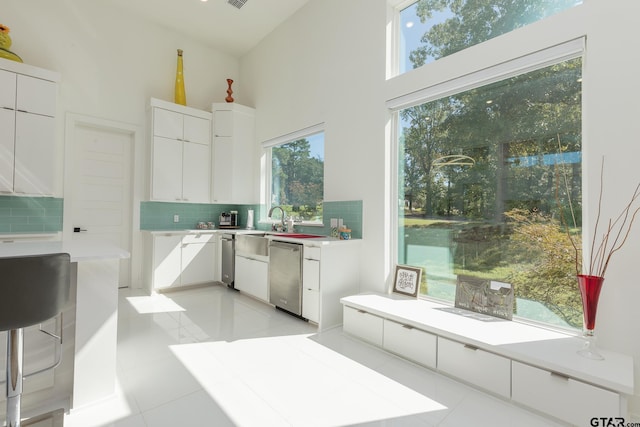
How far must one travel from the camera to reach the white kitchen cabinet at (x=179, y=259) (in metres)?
4.24

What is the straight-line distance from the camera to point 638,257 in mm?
1831

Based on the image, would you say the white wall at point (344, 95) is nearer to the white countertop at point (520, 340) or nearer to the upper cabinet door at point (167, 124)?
the white countertop at point (520, 340)

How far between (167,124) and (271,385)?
4016 millimetres

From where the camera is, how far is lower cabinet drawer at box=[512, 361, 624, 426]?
155 centimetres

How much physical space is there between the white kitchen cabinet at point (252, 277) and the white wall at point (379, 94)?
1.21 m

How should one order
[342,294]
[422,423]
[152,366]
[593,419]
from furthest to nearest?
1. [342,294]
2. [152,366]
3. [422,423]
4. [593,419]

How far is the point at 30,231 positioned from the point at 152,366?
2.87m

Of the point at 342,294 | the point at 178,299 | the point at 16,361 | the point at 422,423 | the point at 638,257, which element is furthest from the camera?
the point at 178,299

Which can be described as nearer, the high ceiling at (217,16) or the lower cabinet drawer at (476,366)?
the lower cabinet drawer at (476,366)

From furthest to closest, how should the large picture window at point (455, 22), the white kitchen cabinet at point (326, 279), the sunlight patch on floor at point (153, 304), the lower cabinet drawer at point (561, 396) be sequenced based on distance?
the sunlight patch on floor at point (153, 304) < the white kitchen cabinet at point (326, 279) < the large picture window at point (455, 22) < the lower cabinet drawer at point (561, 396)

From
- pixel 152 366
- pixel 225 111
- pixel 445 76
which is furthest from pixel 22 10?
pixel 445 76

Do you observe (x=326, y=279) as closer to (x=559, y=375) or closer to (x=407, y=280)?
(x=407, y=280)

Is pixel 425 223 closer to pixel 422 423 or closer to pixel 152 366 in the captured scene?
pixel 422 423

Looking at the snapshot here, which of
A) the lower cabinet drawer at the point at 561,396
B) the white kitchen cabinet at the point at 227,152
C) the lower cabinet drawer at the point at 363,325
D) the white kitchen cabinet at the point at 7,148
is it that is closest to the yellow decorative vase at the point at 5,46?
the white kitchen cabinet at the point at 7,148
